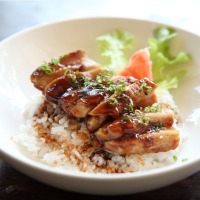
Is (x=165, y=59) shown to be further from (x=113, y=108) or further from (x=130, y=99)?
(x=113, y=108)

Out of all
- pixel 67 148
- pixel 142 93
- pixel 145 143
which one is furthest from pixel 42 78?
pixel 145 143

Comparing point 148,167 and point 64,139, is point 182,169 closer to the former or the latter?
point 148,167

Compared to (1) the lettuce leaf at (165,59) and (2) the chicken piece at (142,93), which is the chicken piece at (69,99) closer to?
(2) the chicken piece at (142,93)

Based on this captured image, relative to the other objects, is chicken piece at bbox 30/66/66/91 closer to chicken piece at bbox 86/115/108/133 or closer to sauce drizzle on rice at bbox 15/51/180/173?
sauce drizzle on rice at bbox 15/51/180/173

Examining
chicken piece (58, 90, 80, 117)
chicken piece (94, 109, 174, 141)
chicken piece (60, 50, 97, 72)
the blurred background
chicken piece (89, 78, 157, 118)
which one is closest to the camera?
chicken piece (94, 109, 174, 141)

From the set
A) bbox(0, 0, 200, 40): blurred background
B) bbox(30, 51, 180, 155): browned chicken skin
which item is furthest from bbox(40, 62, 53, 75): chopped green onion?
bbox(0, 0, 200, 40): blurred background

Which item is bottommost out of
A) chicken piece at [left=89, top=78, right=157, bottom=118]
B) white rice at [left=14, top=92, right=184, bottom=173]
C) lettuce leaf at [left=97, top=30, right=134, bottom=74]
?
white rice at [left=14, top=92, right=184, bottom=173]
